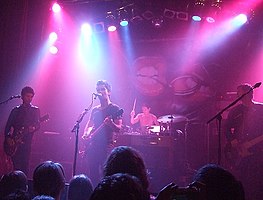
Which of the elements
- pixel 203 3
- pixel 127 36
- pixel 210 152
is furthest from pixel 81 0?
pixel 210 152

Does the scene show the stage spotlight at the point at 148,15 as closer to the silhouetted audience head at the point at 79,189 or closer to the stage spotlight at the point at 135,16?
the stage spotlight at the point at 135,16

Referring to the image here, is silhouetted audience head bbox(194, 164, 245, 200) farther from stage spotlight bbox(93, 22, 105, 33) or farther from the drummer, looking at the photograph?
stage spotlight bbox(93, 22, 105, 33)

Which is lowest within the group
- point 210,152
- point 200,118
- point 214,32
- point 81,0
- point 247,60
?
point 210,152

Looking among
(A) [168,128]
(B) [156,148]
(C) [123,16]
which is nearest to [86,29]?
(C) [123,16]

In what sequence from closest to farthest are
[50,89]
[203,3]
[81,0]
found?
[203,3] → [81,0] → [50,89]

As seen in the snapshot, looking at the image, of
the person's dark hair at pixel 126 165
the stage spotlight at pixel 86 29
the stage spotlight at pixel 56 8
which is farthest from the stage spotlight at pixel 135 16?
the person's dark hair at pixel 126 165

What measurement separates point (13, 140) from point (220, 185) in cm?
524

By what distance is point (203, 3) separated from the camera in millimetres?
8742

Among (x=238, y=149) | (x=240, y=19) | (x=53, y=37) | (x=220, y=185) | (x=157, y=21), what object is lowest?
(x=220, y=185)

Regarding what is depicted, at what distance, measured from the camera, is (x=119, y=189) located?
5.11ft

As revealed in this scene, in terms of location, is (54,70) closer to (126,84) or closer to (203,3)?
(126,84)

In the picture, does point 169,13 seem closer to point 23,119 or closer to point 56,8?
point 56,8

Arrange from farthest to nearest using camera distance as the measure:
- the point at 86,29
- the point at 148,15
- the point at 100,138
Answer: the point at 86,29
the point at 148,15
the point at 100,138

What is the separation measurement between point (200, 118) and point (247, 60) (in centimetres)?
209
